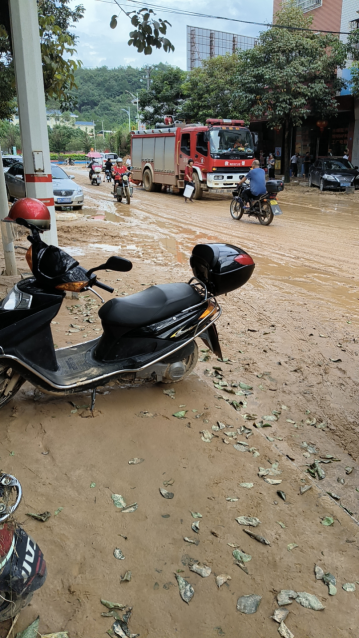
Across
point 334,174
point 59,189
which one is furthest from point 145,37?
point 334,174

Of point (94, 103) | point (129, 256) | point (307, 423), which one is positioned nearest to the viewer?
point (307, 423)

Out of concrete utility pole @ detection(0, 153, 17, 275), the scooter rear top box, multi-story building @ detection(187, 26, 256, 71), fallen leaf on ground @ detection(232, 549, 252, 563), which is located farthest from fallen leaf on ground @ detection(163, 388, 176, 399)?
multi-story building @ detection(187, 26, 256, 71)

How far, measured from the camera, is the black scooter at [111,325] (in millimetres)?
3281

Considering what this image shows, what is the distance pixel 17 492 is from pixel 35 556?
0.28 meters

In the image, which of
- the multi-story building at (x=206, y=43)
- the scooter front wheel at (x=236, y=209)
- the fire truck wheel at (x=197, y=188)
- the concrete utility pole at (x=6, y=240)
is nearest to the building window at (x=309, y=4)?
the fire truck wheel at (x=197, y=188)

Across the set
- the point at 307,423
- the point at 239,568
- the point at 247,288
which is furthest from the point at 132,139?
the point at 239,568

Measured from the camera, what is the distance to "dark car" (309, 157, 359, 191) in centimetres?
2167

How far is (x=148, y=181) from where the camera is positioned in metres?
23.5

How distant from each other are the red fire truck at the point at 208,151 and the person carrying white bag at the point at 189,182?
22cm

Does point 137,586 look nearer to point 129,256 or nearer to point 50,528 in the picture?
point 50,528

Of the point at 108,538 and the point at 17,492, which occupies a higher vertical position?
the point at 17,492

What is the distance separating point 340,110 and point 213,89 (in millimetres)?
7792

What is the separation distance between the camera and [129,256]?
948 cm

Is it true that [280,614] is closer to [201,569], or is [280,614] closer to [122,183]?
[201,569]
